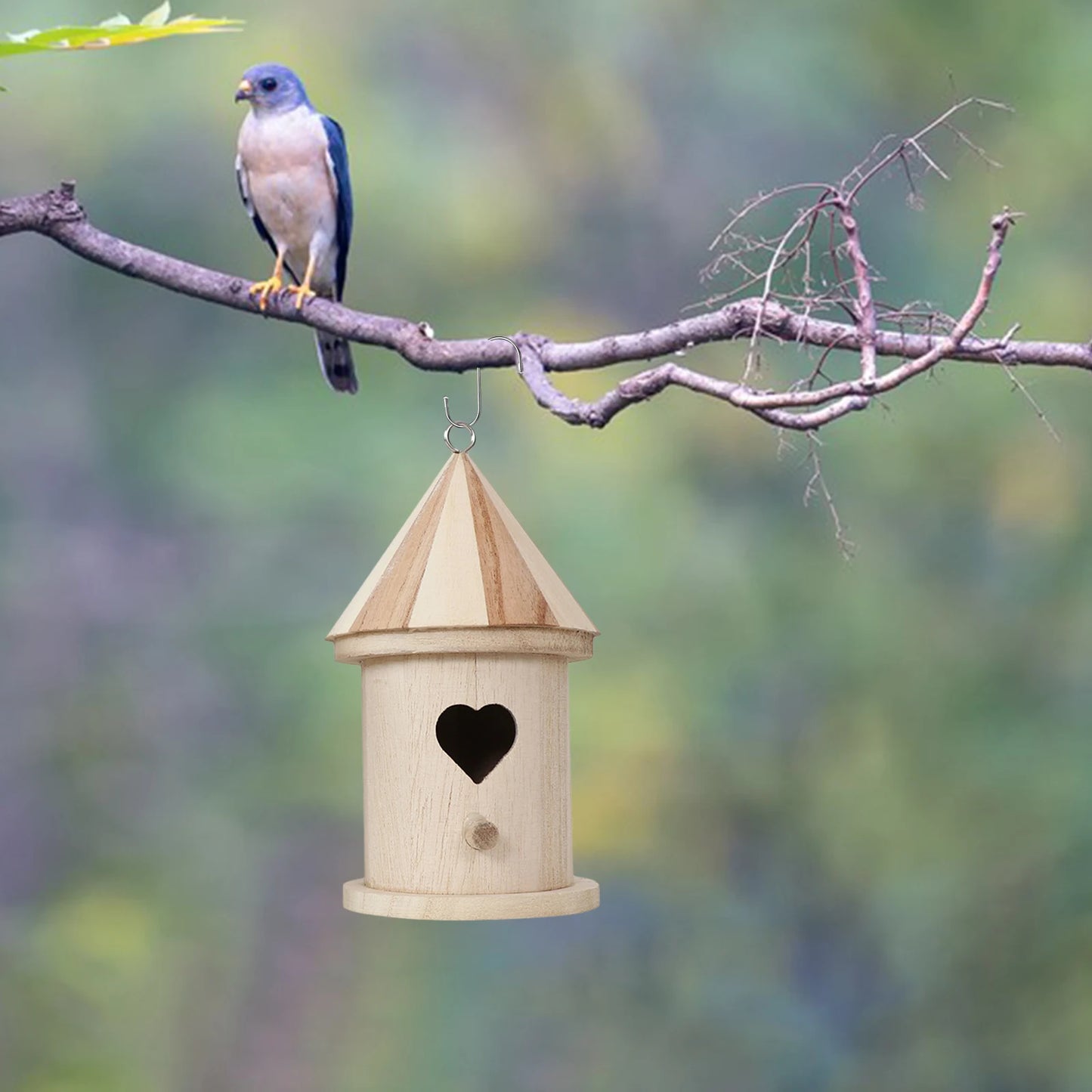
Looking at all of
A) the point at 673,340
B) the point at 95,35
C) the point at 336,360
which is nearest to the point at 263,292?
the point at 336,360

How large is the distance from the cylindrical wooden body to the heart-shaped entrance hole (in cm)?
11

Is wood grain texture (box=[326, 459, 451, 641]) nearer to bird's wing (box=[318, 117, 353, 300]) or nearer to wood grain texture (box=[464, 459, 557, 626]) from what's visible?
wood grain texture (box=[464, 459, 557, 626])

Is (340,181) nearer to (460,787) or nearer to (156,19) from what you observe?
(460,787)

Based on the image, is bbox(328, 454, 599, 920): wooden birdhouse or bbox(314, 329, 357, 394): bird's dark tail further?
bbox(314, 329, 357, 394): bird's dark tail

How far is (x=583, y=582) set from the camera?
10.6ft

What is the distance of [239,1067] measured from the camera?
304cm

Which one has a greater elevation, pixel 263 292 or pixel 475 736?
pixel 263 292

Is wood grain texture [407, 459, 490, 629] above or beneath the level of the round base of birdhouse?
above

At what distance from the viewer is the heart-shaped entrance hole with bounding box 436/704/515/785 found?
6.66 ft

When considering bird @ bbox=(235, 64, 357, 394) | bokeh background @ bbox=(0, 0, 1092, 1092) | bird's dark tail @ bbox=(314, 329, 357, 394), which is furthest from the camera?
bokeh background @ bbox=(0, 0, 1092, 1092)

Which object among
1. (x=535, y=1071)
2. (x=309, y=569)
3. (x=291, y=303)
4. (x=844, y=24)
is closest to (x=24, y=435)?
(x=309, y=569)

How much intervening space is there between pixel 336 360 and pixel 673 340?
124 centimetres

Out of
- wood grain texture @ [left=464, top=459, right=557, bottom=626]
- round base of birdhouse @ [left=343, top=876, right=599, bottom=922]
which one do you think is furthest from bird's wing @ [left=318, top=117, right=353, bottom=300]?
round base of birdhouse @ [left=343, top=876, right=599, bottom=922]

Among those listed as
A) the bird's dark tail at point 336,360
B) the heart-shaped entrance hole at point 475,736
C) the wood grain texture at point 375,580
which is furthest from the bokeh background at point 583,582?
the wood grain texture at point 375,580
